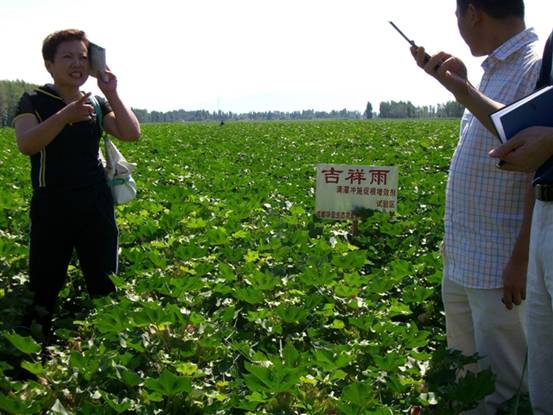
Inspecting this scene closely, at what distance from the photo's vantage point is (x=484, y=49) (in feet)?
8.14

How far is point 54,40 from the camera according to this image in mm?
3256

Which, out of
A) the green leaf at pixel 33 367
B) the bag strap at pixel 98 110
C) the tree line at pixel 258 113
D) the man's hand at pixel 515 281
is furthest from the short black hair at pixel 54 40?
the tree line at pixel 258 113

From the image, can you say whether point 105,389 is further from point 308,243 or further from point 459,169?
point 308,243

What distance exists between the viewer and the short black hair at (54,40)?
10.7 ft

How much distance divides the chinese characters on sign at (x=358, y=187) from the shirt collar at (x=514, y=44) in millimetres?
3415

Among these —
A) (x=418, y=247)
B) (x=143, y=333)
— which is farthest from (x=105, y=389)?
(x=418, y=247)

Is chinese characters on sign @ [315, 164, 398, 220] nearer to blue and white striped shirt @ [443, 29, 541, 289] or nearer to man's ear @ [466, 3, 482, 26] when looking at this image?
blue and white striped shirt @ [443, 29, 541, 289]

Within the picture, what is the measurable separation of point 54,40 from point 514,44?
2.32 m

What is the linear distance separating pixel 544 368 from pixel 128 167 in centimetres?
265

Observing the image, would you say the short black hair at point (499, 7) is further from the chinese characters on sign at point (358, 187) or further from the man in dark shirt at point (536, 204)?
the chinese characters on sign at point (358, 187)

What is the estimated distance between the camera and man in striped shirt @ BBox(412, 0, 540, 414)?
239cm

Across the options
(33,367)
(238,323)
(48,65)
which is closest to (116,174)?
(48,65)

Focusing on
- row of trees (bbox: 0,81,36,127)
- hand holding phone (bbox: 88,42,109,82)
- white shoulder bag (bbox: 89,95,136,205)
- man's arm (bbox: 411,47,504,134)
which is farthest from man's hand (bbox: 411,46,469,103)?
row of trees (bbox: 0,81,36,127)

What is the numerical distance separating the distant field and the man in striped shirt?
36 centimetres
